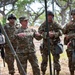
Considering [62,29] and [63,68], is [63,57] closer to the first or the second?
[63,68]

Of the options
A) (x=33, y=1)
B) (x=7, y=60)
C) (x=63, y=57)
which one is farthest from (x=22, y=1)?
(x=7, y=60)

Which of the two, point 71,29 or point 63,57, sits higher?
point 71,29

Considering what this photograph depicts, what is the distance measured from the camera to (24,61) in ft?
17.7

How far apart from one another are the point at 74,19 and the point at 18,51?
1.18m

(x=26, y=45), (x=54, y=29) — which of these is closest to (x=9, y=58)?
(x=26, y=45)

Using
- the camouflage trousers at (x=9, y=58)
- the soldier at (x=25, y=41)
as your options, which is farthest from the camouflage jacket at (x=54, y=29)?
the camouflage trousers at (x=9, y=58)

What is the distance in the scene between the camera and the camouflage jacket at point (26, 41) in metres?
5.30

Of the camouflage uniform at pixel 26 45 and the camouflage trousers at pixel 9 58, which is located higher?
the camouflage uniform at pixel 26 45

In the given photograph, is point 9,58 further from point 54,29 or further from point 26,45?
point 54,29

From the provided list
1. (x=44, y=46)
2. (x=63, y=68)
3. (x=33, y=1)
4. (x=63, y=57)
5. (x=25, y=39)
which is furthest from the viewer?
(x=33, y=1)

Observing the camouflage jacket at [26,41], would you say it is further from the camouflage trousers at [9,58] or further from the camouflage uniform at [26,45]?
the camouflage trousers at [9,58]

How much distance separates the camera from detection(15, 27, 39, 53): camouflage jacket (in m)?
5.30

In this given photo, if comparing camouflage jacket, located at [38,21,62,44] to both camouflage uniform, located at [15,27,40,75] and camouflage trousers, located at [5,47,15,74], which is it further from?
camouflage trousers, located at [5,47,15,74]

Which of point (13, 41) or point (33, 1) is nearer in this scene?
point (13, 41)
